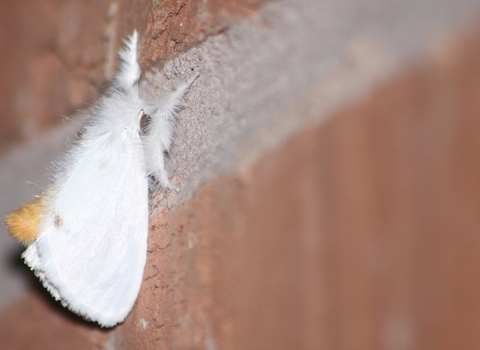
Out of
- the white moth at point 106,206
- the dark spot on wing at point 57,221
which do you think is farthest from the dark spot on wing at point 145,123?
the dark spot on wing at point 57,221

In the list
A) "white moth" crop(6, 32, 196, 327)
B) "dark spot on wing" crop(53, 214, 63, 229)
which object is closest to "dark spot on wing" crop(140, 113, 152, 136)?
"white moth" crop(6, 32, 196, 327)

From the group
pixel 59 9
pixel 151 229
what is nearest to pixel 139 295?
pixel 151 229

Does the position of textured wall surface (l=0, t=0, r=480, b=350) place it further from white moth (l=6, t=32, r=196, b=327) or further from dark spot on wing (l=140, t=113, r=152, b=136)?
dark spot on wing (l=140, t=113, r=152, b=136)

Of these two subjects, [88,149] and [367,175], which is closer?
[367,175]

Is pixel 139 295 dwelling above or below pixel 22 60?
below

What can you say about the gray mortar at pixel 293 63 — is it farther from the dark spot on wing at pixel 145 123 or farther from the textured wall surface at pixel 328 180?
the dark spot on wing at pixel 145 123

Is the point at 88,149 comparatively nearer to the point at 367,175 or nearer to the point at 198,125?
the point at 198,125

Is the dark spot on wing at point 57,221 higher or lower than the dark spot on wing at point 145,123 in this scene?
lower
